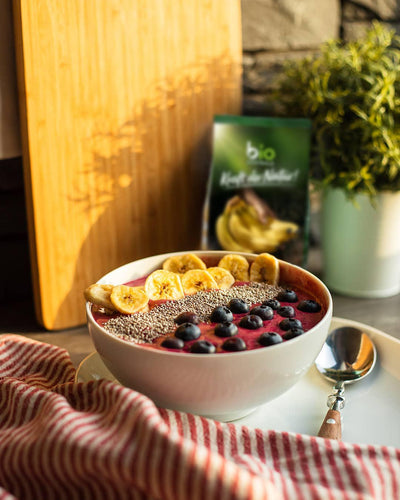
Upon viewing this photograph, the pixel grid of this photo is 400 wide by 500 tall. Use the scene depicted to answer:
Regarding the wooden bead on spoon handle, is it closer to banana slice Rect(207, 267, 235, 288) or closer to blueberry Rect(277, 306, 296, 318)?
blueberry Rect(277, 306, 296, 318)

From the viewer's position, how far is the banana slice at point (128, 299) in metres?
0.62

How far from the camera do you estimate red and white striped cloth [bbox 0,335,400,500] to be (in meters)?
0.43

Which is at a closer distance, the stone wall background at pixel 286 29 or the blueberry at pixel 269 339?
the blueberry at pixel 269 339

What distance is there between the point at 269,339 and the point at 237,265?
0.67 ft

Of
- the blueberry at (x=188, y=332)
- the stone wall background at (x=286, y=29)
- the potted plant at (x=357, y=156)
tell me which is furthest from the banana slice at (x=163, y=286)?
the stone wall background at (x=286, y=29)

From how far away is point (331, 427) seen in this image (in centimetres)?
55

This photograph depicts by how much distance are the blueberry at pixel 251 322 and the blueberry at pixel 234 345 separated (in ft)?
0.13

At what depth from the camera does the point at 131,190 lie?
948 millimetres

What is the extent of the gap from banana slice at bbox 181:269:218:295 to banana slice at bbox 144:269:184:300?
0.02m

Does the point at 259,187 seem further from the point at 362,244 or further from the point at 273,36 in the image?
the point at 273,36

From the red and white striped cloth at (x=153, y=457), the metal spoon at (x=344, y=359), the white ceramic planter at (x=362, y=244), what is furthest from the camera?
the white ceramic planter at (x=362, y=244)

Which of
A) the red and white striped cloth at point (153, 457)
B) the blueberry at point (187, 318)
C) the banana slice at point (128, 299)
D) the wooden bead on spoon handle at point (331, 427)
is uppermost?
the banana slice at point (128, 299)

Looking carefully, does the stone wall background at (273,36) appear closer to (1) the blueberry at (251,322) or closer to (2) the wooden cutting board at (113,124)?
(2) the wooden cutting board at (113,124)

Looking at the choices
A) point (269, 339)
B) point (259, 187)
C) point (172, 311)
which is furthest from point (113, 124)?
point (269, 339)
